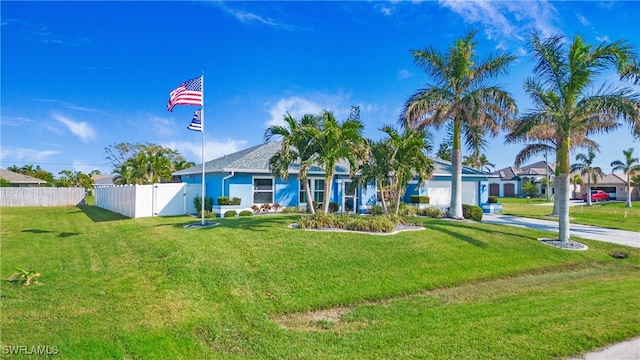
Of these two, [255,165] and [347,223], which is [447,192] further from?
[347,223]

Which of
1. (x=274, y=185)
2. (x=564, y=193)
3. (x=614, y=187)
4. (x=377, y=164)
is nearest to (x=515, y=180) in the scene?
(x=614, y=187)

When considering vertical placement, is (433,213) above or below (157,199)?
below

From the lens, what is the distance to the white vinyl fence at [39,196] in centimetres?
3022

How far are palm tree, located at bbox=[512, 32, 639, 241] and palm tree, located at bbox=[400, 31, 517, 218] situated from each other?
10.4ft

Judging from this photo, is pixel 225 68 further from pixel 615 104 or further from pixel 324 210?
pixel 615 104

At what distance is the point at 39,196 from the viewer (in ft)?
103

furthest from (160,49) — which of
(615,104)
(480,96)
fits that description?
(615,104)

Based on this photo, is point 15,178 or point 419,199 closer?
point 419,199

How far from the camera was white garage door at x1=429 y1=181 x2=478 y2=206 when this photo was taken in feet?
82.1

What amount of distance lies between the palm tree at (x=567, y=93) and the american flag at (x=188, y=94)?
503 inches

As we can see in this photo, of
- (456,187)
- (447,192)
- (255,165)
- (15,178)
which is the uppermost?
(255,165)

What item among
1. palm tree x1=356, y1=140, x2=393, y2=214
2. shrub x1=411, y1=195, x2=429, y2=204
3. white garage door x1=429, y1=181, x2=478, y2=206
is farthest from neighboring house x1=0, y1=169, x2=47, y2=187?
white garage door x1=429, y1=181, x2=478, y2=206

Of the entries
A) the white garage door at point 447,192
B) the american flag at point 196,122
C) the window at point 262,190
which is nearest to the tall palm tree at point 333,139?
the american flag at point 196,122

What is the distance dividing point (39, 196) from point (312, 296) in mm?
34528
